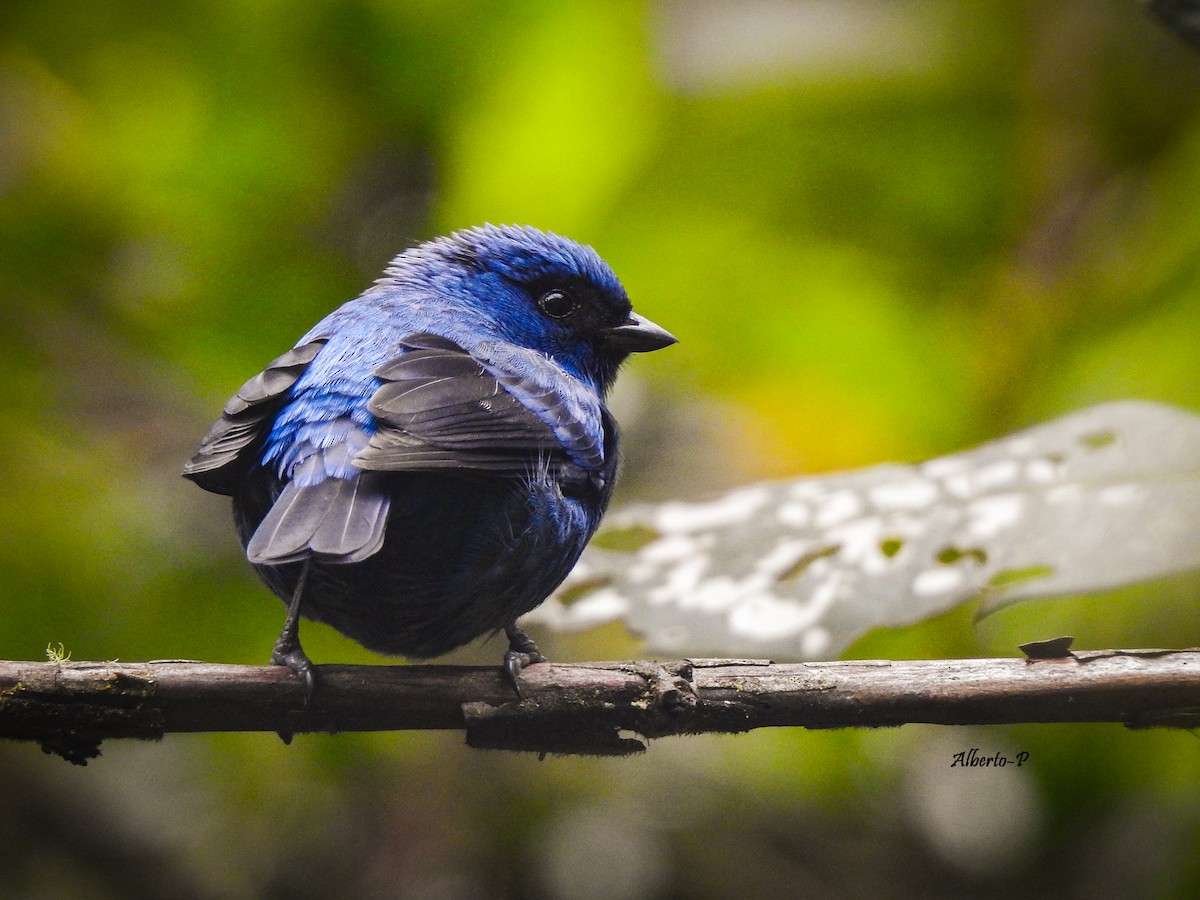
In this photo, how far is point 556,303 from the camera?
8.89ft

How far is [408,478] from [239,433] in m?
0.34

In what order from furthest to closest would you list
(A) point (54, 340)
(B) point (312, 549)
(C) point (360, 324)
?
(A) point (54, 340)
(C) point (360, 324)
(B) point (312, 549)

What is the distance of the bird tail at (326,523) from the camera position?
166 cm

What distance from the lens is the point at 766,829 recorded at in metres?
3.32

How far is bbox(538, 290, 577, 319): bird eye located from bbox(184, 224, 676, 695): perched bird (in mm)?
301

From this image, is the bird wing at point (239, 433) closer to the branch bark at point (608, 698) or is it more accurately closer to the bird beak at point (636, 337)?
→ the branch bark at point (608, 698)

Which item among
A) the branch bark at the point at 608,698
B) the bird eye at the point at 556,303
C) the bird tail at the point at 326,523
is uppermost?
the bird eye at the point at 556,303

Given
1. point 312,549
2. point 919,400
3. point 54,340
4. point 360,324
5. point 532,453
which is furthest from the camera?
point 54,340

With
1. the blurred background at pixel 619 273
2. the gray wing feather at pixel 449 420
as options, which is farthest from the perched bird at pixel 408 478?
the blurred background at pixel 619 273

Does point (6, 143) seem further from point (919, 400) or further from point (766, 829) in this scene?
point (766, 829)

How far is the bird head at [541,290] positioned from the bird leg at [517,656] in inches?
28.5

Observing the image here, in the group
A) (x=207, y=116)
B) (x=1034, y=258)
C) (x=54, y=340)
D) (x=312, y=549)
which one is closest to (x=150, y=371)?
(x=54, y=340)

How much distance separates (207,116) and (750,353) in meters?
1.86

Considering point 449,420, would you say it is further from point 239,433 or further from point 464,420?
point 239,433
